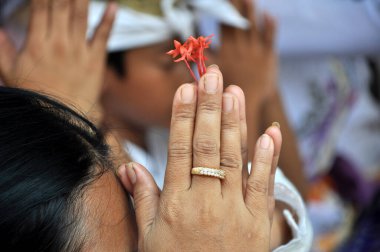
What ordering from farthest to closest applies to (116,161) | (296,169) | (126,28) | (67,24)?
1. (296,169)
2. (126,28)
3. (67,24)
4. (116,161)

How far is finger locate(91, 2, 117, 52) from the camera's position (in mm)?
1169

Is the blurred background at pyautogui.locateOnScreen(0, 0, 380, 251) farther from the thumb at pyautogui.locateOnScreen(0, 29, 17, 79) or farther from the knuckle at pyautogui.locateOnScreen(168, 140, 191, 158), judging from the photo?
the knuckle at pyautogui.locateOnScreen(168, 140, 191, 158)

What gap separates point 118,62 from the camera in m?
1.48

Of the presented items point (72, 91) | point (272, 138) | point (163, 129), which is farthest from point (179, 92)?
point (163, 129)

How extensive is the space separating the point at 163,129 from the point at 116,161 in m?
0.72

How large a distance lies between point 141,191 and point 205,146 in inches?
5.2

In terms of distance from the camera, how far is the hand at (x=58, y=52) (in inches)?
43.6

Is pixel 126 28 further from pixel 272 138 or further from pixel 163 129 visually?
pixel 272 138

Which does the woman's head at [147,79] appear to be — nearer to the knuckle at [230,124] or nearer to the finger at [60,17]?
the finger at [60,17]

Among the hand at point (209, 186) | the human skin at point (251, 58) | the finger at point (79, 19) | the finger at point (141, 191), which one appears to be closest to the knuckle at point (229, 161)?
the hand at point (209, 186)

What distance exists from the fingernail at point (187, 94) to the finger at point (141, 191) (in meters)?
0.15

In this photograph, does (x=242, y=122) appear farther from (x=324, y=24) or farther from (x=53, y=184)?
(x=324, y=24)

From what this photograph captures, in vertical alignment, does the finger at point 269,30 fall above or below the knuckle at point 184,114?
above

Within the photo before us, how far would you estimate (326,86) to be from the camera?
75.0 inches
